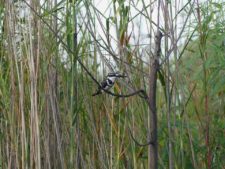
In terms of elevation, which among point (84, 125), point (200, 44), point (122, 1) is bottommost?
point (84, 125)

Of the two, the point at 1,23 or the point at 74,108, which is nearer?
the point at 74,108

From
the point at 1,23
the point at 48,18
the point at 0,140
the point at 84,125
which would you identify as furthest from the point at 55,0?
the point at 0,140

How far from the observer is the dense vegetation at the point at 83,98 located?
165cm

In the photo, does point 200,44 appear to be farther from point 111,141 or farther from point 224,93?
point 111,141

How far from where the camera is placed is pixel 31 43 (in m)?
1.70

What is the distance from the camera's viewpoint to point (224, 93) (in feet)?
6.10

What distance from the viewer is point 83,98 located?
1789 millimetres

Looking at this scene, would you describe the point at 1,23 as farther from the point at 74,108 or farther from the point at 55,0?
the point at 74,108

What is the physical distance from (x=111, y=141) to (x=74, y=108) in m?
0.17

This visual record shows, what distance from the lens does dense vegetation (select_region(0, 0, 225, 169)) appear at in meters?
1.65

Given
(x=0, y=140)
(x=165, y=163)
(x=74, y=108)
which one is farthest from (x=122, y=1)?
(x=0, y=140)

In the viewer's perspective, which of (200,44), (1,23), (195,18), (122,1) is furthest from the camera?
(1,23)

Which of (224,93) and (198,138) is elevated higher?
(224,93)

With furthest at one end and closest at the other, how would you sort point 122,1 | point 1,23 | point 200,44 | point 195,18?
point 1,23 < point 195,18 < point 200,44 < point 122,1
